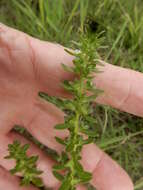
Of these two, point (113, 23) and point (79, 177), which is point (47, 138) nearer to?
point (79, 177)

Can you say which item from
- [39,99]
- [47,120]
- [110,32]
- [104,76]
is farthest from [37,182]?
[110,32]

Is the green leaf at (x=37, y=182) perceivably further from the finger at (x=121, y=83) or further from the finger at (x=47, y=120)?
the finger at (x=121, y=83)

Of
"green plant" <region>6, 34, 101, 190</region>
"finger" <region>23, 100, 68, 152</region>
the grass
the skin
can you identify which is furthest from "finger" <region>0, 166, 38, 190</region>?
the grass

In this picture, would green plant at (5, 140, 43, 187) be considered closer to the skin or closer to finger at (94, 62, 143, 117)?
the skin

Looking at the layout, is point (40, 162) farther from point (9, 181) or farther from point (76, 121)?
point (76, 121)

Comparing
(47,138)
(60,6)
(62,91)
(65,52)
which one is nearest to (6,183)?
(47,138)

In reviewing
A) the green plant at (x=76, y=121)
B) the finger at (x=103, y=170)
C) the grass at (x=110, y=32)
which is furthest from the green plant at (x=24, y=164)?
the grass at (x=110, y=32)
